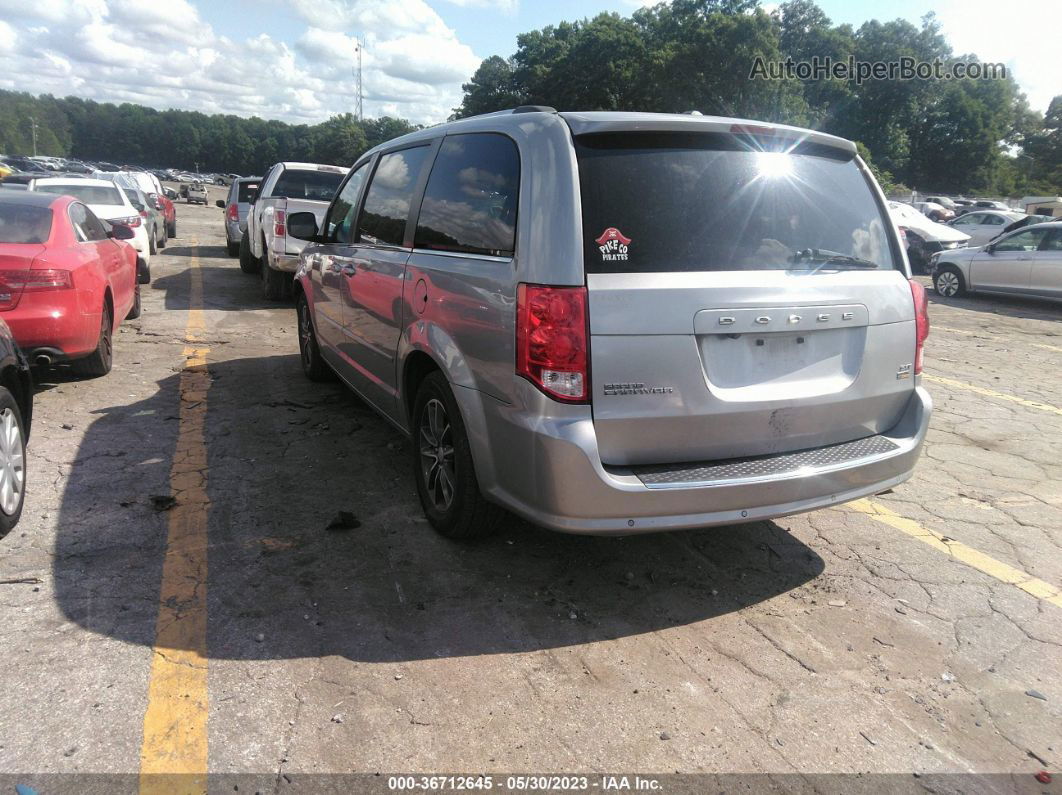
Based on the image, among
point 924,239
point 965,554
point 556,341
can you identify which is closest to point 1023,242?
point 924,239

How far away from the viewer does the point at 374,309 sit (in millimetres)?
4680

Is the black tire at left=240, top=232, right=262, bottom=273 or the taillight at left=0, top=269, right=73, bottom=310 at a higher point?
the taillight at left=0, top=269, right=73, bottom=310

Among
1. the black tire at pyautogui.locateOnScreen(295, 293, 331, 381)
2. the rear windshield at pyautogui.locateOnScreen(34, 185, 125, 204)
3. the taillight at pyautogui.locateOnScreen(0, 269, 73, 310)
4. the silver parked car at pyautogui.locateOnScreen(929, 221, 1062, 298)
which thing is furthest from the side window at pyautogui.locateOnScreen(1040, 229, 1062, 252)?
the rear windshield at pyautogui.locateOnScreen(34, 185, 125, 204)

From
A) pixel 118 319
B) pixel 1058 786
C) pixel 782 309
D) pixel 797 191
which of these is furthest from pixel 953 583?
pixel 118 319

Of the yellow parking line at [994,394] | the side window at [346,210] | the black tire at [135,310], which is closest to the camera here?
the side window at [346,210]

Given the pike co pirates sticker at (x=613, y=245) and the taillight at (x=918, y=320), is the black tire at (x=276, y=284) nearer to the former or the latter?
the pike co pirates sticker at (x=613, y=245)

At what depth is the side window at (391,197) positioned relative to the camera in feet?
14.5

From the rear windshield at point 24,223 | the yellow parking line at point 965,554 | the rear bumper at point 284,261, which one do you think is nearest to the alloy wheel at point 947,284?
the rear bumper at point 284,261

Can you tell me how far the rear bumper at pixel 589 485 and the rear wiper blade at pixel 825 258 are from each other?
0.87m

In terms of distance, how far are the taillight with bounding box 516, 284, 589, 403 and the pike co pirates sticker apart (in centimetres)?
18

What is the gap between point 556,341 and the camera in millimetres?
2969

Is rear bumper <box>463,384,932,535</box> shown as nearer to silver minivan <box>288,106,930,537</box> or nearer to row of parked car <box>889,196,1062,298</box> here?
silver minivan <box>288,106,930,537</box>

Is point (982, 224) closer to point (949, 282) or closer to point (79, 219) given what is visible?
point (949, 282)

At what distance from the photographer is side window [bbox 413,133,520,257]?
335 cm
